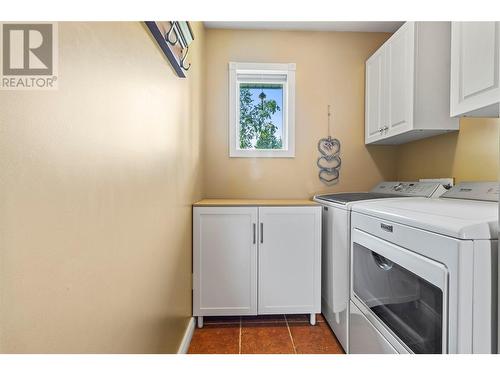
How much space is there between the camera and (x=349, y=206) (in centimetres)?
153

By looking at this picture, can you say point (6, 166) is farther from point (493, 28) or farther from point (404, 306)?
point (493, 28)

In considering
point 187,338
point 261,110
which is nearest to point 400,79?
point 261,110

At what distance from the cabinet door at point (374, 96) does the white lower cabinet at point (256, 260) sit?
0.98 m

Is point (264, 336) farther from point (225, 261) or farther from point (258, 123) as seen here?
point (258, 123)

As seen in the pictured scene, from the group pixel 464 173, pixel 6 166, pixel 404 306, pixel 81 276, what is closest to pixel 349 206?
pixel 404 306

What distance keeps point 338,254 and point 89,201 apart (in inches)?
59.2

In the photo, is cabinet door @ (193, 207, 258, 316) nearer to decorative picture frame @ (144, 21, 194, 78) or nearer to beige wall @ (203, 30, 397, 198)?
beige wall @ (203, 30, 397, 198)

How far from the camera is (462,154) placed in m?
1.75

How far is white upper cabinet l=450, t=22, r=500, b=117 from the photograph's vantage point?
1155mm

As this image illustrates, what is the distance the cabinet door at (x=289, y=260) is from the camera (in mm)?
1892

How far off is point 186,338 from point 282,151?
1.71m

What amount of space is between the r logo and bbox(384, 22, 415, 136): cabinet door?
6.46ft
